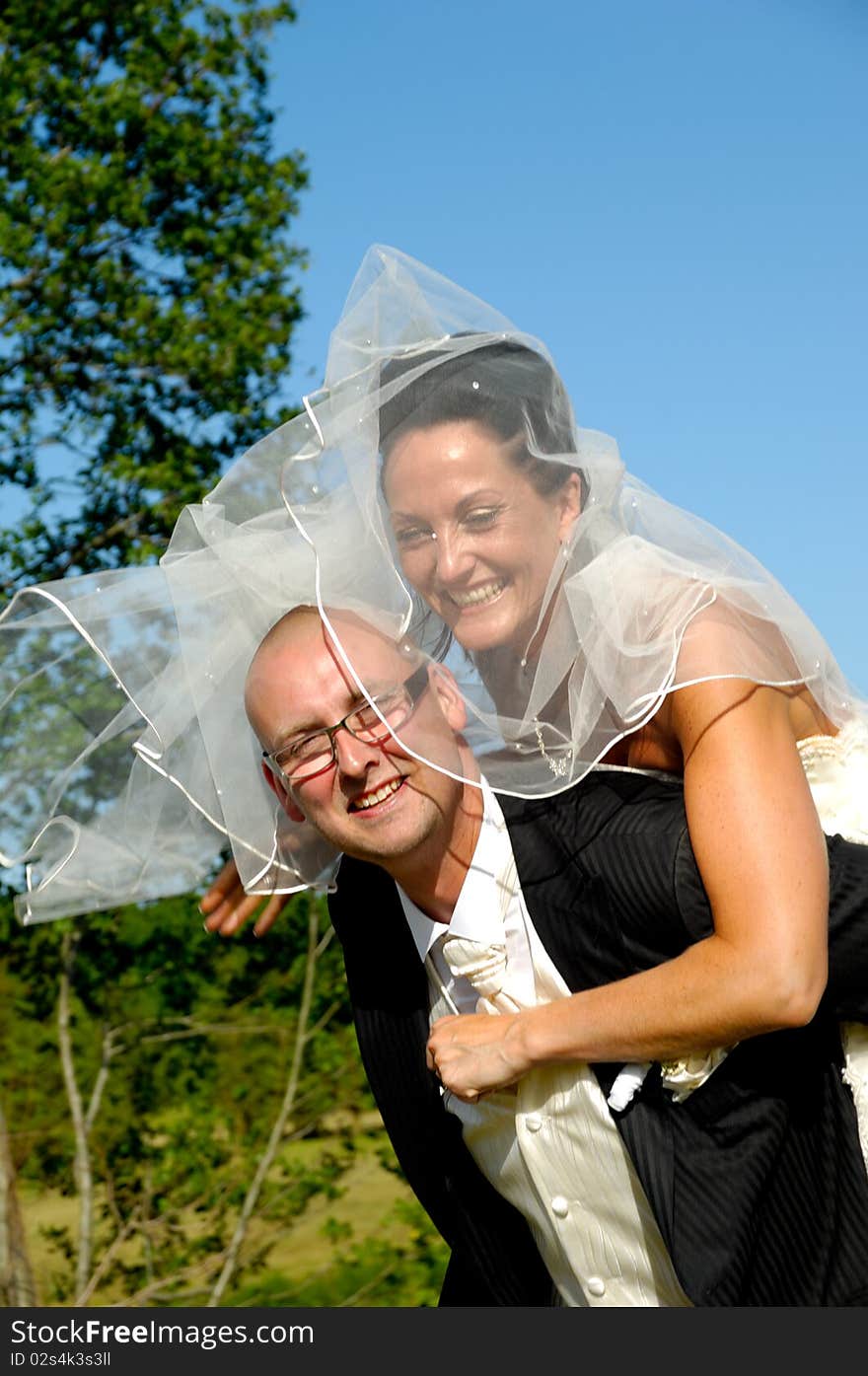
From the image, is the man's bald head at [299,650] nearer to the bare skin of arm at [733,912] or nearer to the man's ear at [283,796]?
the man's ear at [283,796]

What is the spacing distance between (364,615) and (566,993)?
0.81 metres

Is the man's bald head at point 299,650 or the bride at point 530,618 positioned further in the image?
the man's bald head at point 299,650

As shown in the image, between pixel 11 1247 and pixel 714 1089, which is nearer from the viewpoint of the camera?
pixel 714 1089

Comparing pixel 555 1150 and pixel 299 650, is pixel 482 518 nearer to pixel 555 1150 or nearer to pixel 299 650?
pixel 299 650

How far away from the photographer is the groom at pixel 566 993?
105 inches

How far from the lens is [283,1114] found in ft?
25.4

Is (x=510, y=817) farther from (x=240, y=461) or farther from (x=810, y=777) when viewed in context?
(x=240, y=461)

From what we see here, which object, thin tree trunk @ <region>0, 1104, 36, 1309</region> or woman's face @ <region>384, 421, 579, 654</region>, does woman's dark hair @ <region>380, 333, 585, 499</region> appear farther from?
thin tree trunk @ <region>0, 1104, 36, 1309</region>

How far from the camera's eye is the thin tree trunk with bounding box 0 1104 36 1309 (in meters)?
7.25

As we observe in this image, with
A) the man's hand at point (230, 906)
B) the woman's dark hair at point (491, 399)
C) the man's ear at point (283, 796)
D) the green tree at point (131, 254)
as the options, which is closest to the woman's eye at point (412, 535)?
the woman's dark hair at point (491, 399)

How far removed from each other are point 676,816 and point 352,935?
98cm

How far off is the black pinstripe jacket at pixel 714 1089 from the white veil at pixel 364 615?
174 mm

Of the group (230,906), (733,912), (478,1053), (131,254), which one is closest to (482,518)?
(733,912)

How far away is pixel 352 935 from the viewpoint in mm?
3365
